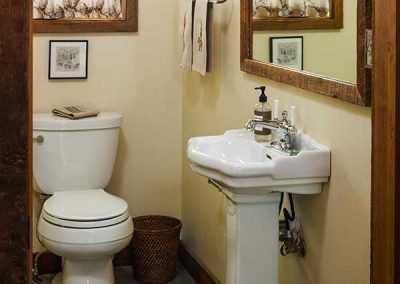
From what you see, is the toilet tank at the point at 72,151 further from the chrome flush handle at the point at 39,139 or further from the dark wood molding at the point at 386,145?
the dark wood molding at the point at 386,145

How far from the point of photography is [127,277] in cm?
365

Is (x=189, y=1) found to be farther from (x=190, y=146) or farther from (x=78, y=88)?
(x=190, y=146)

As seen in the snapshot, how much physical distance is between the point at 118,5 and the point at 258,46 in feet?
3.96

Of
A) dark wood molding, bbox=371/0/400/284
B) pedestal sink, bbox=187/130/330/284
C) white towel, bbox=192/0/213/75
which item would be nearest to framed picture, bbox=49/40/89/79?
white towel, bbox=192/0/213/75

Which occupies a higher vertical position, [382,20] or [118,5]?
[118,5]

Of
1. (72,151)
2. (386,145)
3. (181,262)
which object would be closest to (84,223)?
(72,151)

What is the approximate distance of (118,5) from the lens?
3.68 m

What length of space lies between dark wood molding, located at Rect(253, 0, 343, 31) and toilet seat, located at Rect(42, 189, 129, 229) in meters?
1.04

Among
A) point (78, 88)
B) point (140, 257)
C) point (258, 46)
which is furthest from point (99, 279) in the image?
point (258, 46)

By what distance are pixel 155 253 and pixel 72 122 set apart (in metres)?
0.80

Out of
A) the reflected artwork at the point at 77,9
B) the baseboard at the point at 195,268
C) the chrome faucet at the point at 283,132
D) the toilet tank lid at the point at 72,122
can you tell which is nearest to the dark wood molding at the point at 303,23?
the chrome faucet at the point at 283,132

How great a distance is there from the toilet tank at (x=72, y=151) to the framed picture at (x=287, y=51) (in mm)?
1148

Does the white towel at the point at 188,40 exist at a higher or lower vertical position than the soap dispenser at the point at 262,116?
higher

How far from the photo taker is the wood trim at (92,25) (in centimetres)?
354
